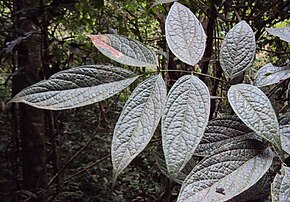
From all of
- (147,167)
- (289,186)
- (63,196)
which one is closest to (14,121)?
(63,196)

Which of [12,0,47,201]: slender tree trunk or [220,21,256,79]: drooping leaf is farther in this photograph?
[12,0,47,201]: slender tree trunk

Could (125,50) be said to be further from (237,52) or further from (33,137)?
(33,137)

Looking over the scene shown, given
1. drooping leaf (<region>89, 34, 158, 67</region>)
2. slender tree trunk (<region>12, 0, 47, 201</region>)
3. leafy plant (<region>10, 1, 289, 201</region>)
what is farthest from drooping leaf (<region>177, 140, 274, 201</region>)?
slender tree trunk (<region>12, 0, 47, 201</region>)

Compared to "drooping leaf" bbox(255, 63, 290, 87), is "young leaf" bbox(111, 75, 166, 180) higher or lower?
lower

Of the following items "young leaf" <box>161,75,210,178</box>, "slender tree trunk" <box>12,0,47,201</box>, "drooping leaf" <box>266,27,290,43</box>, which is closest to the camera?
"young leaf" <box>161,75,210,178</box>

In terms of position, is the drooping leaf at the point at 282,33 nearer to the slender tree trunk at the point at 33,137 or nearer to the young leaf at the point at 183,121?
the young leaf at the point at 183,121

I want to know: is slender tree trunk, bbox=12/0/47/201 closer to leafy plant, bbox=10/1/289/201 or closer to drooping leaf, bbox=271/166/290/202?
leafy plant, bbox=10/1/289/201

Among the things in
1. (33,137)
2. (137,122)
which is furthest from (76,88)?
(33,137)

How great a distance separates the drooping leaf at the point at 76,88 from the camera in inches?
10.3

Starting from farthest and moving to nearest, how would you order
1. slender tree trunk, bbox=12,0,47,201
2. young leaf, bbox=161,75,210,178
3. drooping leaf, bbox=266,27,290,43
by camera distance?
1. slender tree trunk, bbox=12,0,47,201
2. drooping leaf, bbox=266,27,290,43
3. young leaf, bbox=161,75,210,178

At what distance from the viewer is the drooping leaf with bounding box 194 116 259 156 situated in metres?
0.29

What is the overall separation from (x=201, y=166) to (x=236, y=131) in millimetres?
67

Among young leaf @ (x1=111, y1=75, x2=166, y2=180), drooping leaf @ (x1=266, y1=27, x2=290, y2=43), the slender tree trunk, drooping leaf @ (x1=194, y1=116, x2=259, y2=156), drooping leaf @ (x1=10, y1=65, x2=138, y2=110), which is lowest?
the slender tree trunk

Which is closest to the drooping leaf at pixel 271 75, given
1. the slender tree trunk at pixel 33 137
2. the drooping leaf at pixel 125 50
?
the drooping leaf at pixel 125 50
